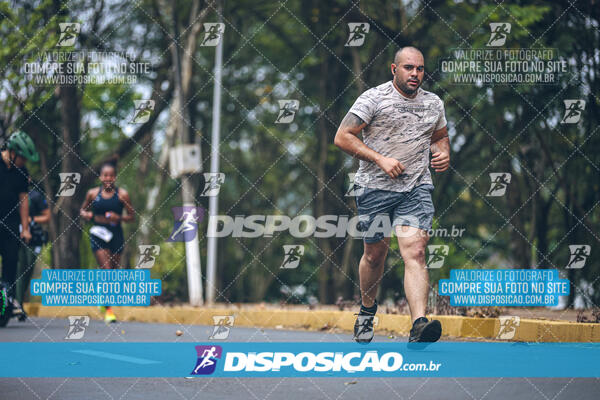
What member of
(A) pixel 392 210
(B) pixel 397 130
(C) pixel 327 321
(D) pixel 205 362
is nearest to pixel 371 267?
(A) pixel 392 210

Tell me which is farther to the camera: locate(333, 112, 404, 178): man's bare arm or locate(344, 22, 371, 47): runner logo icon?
locate(344, 22, 371, 47): runner logo icon

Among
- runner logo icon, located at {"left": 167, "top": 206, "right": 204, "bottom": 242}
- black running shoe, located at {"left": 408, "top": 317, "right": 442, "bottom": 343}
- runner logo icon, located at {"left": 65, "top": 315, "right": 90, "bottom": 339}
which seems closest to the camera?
black running shoe, located at {"left": 408, "top": 317, "right": 442, "bottom": 343}

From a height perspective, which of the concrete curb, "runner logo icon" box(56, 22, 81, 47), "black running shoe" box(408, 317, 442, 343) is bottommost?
the concrete curb

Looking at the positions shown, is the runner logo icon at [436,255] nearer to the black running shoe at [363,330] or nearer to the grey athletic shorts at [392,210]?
the black running shoe at [363,330]

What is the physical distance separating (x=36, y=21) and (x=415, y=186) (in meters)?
12.7

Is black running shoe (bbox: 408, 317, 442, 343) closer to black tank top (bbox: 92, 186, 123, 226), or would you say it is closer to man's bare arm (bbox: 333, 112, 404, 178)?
man's bare arm (bbox: 333, 112, 404, 178)

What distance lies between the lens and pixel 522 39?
13969mm

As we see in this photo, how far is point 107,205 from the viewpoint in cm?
1107

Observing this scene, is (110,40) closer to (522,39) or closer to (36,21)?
(36,21)

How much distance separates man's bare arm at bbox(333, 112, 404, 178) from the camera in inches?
239

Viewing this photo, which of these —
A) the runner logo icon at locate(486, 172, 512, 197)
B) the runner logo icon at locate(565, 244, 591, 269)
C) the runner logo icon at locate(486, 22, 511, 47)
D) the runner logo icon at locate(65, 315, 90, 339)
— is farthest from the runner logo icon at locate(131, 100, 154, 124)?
the runner logo icon at locate(565, 244, 591, 269)

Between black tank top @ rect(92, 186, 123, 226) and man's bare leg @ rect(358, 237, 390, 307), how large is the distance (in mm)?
5097

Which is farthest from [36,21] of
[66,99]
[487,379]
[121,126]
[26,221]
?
[487,379]

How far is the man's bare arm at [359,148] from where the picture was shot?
6082mm
